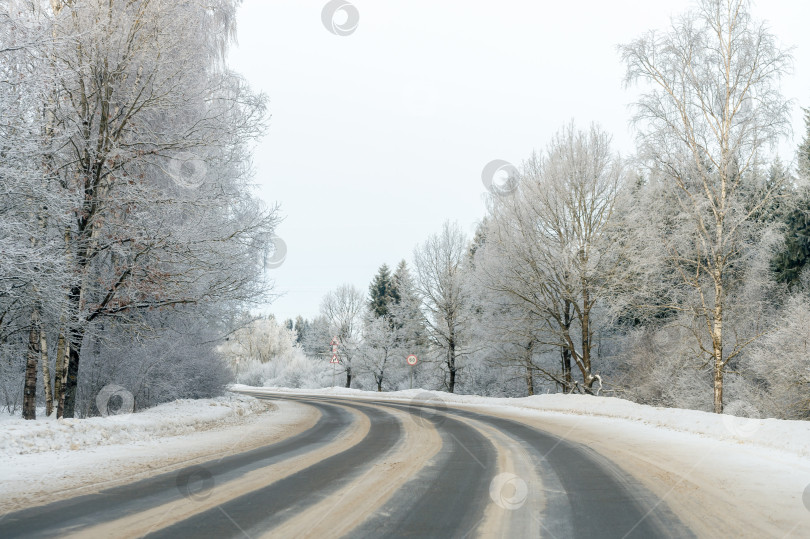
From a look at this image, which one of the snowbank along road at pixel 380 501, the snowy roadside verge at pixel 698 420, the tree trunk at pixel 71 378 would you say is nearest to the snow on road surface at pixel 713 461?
the snowy roadside verge at pixel 698 420

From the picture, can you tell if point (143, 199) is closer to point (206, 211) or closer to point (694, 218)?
point (206, 211)

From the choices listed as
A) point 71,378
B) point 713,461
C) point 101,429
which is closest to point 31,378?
point 71,378

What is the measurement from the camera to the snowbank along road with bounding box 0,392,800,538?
421 cm

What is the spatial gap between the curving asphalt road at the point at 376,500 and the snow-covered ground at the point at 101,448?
1.82 feet

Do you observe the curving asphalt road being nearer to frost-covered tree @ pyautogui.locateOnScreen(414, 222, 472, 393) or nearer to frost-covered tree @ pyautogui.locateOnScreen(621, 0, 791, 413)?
frost-covered tree @ pyautogui.locateOnScreen(621, 0, 791, 413)

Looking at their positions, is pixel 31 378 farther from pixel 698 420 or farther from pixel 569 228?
pixel 569 228

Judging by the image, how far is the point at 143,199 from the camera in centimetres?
1009

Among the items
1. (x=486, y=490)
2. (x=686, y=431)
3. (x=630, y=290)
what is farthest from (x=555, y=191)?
(x=486, y=490)

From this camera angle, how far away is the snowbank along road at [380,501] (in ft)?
13.8

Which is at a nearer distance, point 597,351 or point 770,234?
point 770,234

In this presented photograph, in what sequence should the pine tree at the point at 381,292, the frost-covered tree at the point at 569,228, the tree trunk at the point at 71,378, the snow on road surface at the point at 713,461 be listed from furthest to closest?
1. the pine tree at the point at 381,292
2. the frost-covered tree at the point at 569,228
3. the tree trunk at the point at 71,378
4. the snow on road surface at the point at 713,461

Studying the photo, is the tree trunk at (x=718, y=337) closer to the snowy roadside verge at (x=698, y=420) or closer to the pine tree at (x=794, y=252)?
the snowy roadside verge at (x=698, y=420)

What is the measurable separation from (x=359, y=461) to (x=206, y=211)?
23.6ft

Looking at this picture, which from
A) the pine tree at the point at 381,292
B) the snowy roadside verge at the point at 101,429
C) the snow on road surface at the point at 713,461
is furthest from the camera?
the pine tree at the point at 381,292
